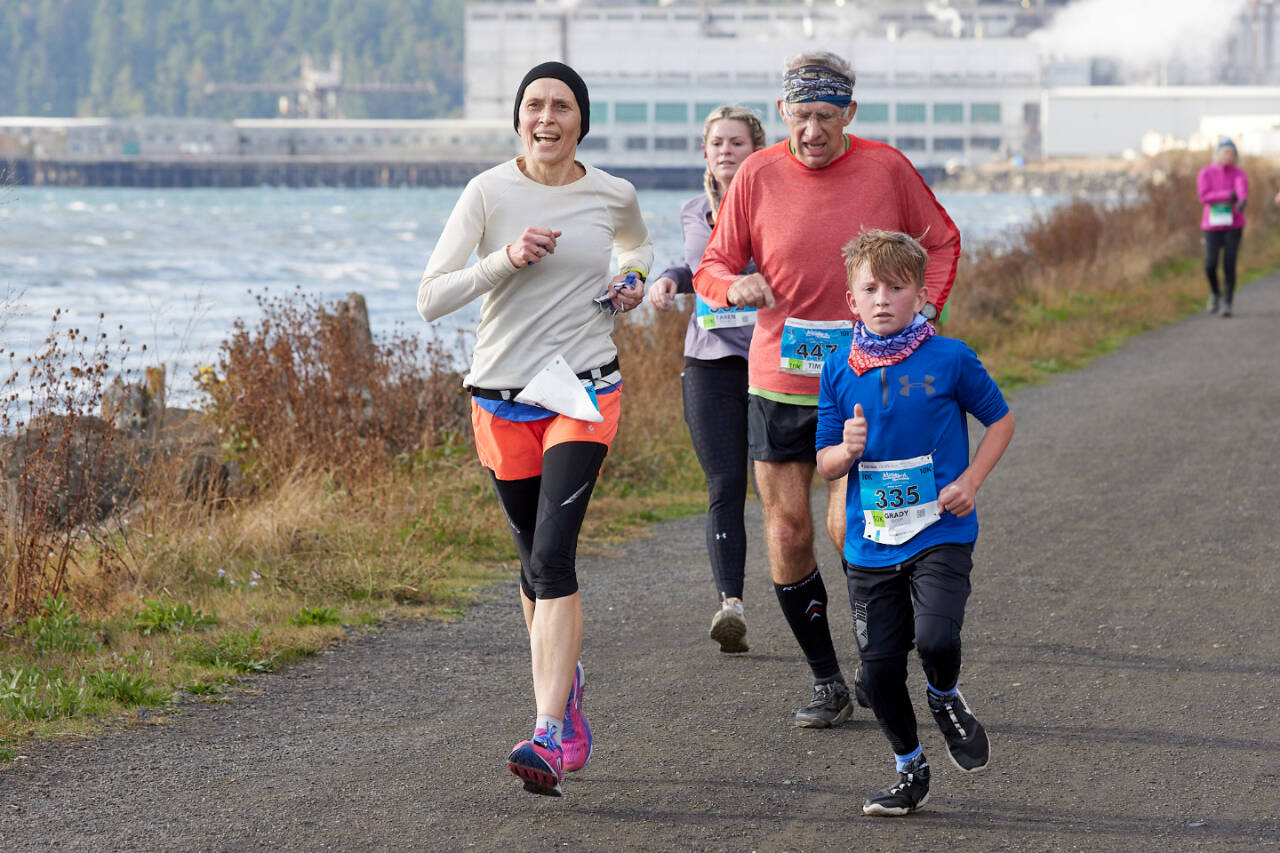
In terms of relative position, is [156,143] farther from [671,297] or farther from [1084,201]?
[671,297]

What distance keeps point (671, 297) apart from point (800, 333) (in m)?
0.55

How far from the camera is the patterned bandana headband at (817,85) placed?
16.0ft

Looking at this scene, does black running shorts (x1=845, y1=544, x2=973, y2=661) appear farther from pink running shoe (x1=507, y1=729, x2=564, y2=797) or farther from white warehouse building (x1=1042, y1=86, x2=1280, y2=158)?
white warehouse building (x1=1042, y1=86, x2=1280, y2=158)

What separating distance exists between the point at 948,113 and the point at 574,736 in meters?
124

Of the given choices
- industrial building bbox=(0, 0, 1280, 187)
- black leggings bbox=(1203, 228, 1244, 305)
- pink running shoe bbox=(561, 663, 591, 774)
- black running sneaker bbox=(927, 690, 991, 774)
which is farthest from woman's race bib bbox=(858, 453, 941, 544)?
industrial building bbox=(0, 0, 1280, 187)

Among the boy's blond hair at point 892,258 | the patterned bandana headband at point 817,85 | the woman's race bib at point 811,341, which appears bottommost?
the woman's race bib at point 811,341

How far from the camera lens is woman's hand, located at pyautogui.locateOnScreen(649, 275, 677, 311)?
5211 millimetres

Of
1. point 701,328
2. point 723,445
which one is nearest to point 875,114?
point 701,328

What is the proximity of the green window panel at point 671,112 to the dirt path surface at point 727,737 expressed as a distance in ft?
371

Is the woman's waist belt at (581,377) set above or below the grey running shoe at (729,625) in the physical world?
above

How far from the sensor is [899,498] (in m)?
4.18

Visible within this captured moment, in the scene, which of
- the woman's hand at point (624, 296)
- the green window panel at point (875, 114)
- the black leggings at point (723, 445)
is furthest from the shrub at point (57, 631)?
the green window panel at point (875, 114)

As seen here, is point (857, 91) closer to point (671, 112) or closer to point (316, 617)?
point (671, 112)

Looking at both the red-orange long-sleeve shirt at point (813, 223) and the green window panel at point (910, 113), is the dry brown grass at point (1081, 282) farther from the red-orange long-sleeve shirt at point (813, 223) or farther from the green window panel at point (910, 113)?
the green window panel at point (910, 113)
